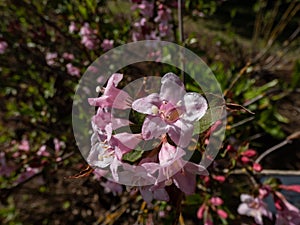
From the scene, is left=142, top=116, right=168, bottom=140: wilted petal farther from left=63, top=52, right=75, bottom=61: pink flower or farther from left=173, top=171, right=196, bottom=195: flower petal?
left=63, top=52, right=75, bottom=61: pink flower

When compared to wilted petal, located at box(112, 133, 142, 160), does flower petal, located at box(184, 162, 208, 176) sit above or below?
below

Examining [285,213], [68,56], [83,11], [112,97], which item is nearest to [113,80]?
[112,97]

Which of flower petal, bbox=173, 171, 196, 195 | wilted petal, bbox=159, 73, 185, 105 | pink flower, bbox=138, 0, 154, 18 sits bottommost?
flower petal, bbox=173, 171, 196, 195

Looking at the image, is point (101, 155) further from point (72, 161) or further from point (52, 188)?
point (52, 188)

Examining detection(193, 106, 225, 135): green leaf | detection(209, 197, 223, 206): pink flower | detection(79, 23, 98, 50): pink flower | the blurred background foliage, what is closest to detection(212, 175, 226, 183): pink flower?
detection(209, 197, 223, 206): pink flower

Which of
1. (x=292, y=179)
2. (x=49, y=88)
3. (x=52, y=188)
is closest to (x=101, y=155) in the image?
(x=292, y=179)

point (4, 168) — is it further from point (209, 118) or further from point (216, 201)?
point (209, 118)
